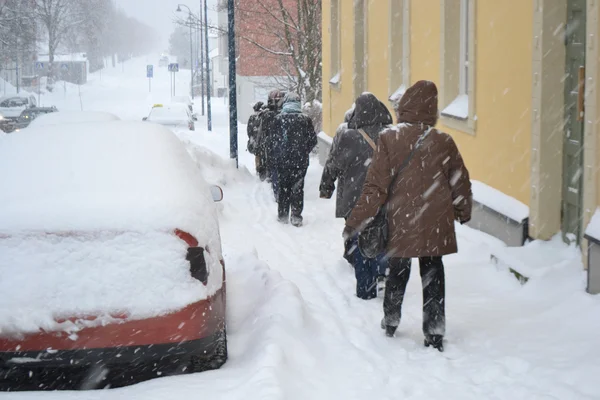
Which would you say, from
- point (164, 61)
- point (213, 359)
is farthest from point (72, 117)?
point (164, 61)

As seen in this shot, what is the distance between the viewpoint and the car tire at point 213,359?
5.01 metres

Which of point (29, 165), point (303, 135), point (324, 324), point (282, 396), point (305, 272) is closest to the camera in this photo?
point (282, 396)

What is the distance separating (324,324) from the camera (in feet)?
21.0

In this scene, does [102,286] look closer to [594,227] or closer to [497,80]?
[594,227]

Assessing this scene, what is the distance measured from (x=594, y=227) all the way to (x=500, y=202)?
247 cm

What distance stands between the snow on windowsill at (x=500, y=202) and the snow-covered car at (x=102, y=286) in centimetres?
383

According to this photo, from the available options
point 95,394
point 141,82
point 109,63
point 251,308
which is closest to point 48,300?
point 95,394

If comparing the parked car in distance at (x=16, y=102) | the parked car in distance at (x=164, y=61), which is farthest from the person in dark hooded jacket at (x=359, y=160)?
the parked car in distance at (x=164, y=61)

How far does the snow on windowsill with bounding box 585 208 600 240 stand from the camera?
601 cm

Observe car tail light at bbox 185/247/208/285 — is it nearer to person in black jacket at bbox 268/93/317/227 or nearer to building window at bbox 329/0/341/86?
person in black jacket at bbox 268/93/317/227

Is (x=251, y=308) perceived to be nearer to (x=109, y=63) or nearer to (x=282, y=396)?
(x=282, y=396)

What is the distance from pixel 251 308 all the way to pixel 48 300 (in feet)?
7.45

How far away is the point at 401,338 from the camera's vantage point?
6051 mm

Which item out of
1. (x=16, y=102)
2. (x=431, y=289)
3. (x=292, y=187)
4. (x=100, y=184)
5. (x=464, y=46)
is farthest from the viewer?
(x=16, y=102)
